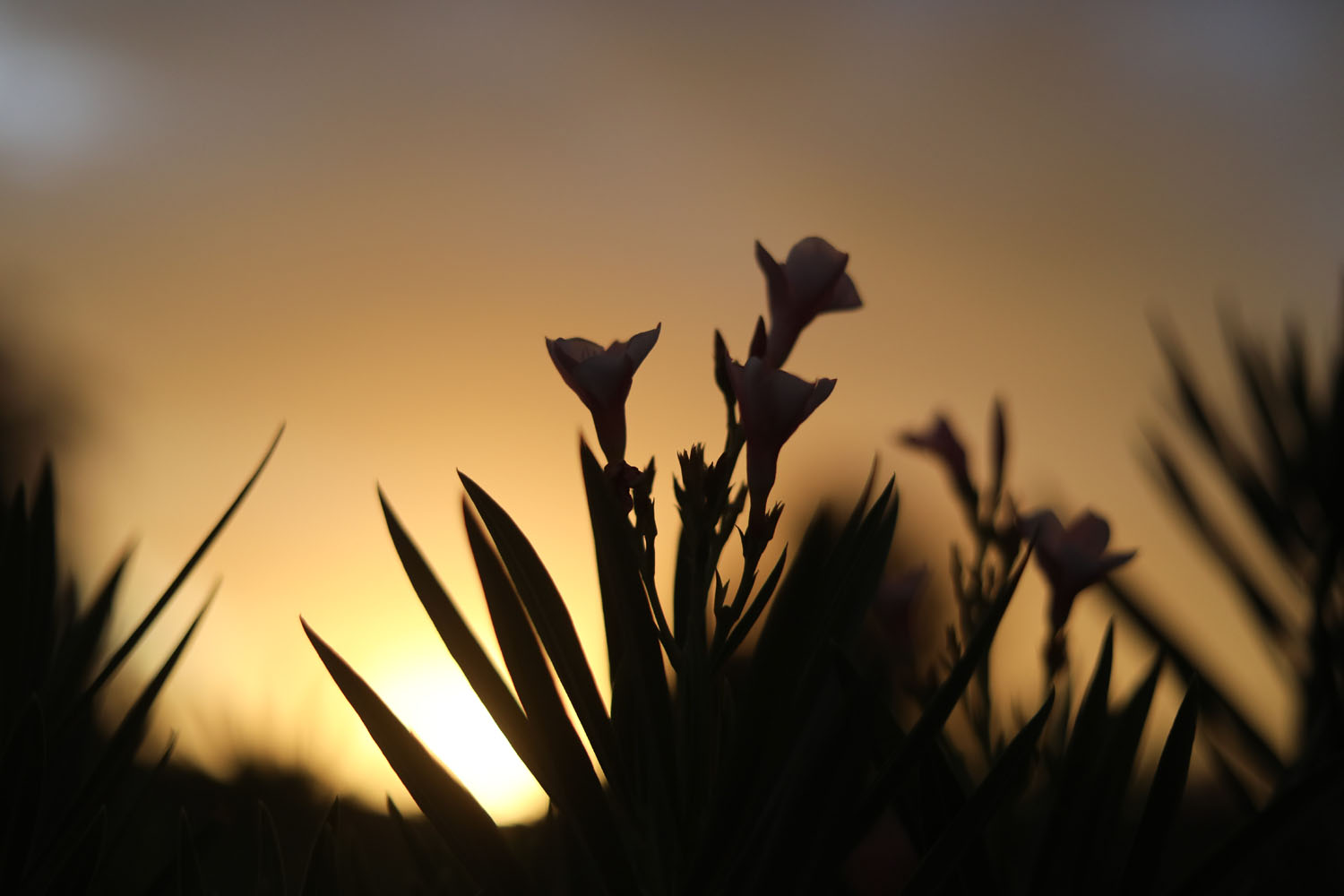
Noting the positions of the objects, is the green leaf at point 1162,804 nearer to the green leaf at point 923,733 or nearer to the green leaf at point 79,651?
the green leaf at point 923,733

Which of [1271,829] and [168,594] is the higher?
[168,594]

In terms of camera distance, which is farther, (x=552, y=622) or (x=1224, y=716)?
(x=1224, y=716)

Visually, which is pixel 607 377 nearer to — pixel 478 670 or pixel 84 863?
pixel 478 670

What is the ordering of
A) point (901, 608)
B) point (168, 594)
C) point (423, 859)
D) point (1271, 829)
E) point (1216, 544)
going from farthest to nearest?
point (1216, 544) < point (901, 608) < point (423, 859) < point (168, 594) < point (1271, 829)

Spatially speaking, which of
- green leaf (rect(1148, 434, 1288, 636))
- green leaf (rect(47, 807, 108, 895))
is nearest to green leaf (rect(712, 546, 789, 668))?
green leaf (rect(47, 807, 108, 895))

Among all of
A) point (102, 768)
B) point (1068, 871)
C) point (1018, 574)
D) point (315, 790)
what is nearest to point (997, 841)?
point (1068, 871)

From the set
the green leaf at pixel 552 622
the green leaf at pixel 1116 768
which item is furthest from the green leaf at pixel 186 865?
the green leaf at pixel 1116 768

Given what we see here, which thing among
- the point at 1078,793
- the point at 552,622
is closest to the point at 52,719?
the point at 552,622

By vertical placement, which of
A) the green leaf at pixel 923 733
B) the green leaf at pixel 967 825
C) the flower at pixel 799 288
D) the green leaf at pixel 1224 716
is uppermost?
the flower at pixel 799 288

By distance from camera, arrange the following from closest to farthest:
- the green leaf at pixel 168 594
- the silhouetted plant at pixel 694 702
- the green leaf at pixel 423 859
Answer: the silhouetted plant at pixel 694 702 → the green leaf at pixel 168 594 → the green leaf at pixel 423 859

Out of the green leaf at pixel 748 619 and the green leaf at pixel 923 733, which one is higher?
the green leaf at pixel 748 619
